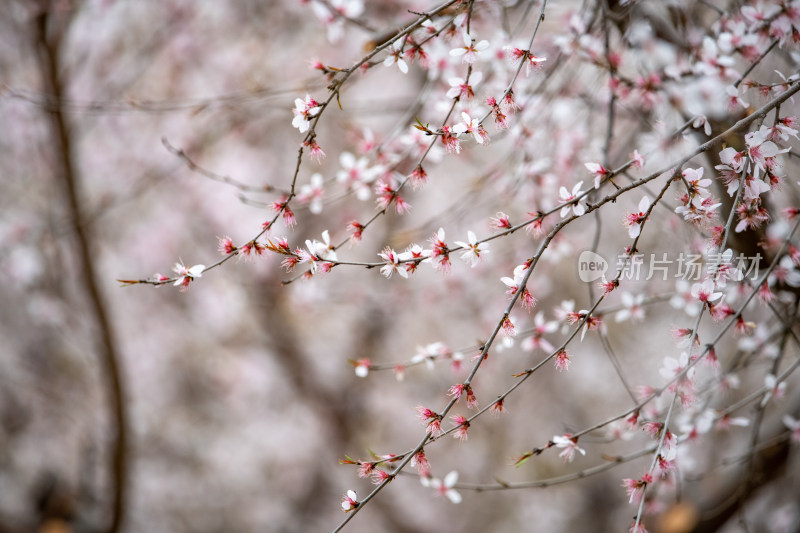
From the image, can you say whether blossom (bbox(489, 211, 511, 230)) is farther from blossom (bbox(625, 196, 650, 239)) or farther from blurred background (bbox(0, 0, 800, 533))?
blurred background (bbox(0, 0, 800, 533))

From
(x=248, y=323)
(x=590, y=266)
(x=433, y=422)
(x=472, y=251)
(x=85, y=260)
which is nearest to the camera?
(x=433, y=422)

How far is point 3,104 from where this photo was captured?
3211mm

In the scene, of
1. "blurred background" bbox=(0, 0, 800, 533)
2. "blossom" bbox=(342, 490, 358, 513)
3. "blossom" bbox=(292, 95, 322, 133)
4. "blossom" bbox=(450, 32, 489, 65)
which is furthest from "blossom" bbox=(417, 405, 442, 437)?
"blurred background" bbox=(0, 0, 800, 533)

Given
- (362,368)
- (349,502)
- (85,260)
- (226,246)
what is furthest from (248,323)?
(349,502)

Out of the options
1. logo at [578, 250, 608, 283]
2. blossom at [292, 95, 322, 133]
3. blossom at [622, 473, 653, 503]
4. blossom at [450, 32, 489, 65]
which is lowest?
blossom at [622, 473, 653, 503]

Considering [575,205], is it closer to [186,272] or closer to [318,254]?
[318,254]

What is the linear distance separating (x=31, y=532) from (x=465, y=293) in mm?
2982

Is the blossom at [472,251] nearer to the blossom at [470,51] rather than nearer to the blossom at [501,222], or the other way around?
the blossom at [501,222]

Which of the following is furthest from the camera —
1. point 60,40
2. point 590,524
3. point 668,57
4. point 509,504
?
point 509,504

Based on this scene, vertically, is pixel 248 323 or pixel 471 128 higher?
pixel 248 323

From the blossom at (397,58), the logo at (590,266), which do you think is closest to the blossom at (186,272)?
the blossom at (397,58)

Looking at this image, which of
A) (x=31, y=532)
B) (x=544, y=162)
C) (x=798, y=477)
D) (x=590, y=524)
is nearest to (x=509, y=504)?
(x=590, y=524)

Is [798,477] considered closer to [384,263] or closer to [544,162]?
[544,162]

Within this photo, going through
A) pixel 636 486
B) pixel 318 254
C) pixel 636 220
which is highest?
pixel 318 254
